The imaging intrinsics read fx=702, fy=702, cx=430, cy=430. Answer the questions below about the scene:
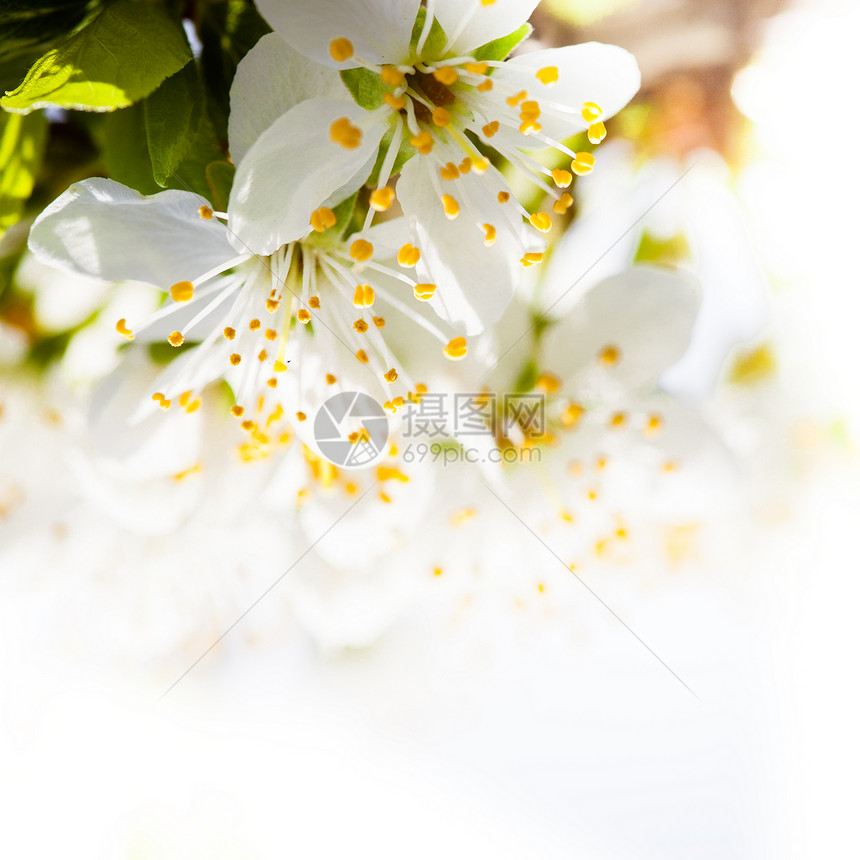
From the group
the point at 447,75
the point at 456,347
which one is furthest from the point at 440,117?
the point at 456,347

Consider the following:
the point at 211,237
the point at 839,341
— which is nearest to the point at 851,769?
the point at 839,341

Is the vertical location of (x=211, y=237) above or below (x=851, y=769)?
above

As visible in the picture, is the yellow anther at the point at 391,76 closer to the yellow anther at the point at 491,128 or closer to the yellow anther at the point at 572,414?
the yellow anther at the point at 491,128

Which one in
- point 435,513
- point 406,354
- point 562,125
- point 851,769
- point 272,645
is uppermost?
point 562,125

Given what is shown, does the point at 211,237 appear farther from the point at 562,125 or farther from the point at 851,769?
the point at 851,769

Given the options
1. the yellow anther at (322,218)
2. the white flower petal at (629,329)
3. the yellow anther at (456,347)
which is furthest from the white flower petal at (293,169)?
the white flower petal at (629,329)

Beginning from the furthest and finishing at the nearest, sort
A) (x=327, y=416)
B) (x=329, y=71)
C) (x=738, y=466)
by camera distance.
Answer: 1. (x=738, y=466)
2. (x=327, y=416)
3. (x=329, y=71)

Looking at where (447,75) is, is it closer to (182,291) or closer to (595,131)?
(595,131)
